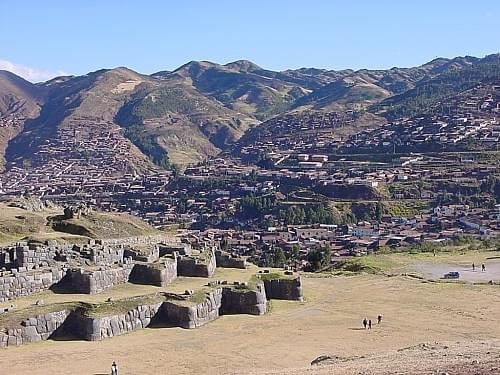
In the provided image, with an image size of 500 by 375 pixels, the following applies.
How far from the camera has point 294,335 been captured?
30422 millimetres

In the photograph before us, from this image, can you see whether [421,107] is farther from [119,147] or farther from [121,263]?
[121,263]

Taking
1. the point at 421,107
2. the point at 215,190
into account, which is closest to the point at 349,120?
the point at 421,107

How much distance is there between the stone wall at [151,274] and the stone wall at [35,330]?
265 inches

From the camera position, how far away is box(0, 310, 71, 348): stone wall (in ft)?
89.6

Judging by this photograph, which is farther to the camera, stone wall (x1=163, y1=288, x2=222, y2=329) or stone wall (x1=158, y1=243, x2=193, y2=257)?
stone wall (x1=158, y1=243, x2=193, y2=257)

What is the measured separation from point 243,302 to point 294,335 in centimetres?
458

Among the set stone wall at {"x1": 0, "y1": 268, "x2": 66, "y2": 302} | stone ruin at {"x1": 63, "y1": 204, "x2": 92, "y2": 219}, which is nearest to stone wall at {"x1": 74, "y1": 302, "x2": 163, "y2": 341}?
stone wall at {"x1": 0, "y1": 268, "x2": 66, "y2": 302}

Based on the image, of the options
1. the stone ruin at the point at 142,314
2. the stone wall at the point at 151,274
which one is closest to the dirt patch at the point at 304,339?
the stone ruin at the point at 142,314

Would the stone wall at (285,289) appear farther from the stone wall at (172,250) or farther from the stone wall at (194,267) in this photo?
the stone wall at (172,250)

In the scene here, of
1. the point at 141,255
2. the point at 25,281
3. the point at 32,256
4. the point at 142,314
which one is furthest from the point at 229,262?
the point at 25,281

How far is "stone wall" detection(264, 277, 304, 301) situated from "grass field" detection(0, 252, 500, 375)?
0.64 metres

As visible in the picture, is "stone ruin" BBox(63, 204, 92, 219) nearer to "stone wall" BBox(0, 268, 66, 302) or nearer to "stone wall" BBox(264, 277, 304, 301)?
"stone wall" BBox(0, 268, 66, 302)

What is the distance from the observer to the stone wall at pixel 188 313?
103ft

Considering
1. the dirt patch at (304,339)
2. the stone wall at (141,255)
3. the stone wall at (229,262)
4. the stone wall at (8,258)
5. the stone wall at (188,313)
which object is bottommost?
the dirt patch at (304,339)
